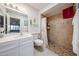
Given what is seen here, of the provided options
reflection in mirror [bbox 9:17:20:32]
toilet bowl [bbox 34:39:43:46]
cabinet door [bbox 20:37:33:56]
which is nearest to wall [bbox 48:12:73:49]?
toilet bowl [bbox 34:39:43:46]

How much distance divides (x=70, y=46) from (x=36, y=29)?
33.6 inches

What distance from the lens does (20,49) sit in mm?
1254

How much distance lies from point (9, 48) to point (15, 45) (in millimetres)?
110

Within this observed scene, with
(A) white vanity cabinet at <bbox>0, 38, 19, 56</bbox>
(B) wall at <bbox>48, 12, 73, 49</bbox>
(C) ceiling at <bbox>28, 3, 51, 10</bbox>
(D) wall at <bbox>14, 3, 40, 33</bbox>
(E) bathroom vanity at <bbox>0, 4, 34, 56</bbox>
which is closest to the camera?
(A) white vanity cabinet at <bbox>0, 38, 19, 56</bbox>

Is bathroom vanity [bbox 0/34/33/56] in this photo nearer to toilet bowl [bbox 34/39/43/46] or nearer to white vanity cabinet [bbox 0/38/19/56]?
white vanity cabinet [bbox 0/38/19/56]

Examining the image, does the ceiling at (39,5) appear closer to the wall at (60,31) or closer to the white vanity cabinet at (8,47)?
the wall at (60,31)

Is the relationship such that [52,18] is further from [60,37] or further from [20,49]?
[20,49]

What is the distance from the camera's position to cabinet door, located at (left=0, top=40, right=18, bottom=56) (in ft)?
3.29

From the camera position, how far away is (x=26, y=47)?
139 cm

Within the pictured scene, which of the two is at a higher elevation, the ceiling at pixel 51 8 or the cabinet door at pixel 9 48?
the ceiling at pixel 51 8

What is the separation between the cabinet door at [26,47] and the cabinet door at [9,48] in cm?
14

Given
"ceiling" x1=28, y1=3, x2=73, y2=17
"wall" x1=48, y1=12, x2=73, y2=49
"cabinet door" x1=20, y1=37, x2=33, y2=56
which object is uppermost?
"ceiling" x1=28, y1=3, x2=73, y2=17

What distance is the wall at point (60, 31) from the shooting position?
1.52 m

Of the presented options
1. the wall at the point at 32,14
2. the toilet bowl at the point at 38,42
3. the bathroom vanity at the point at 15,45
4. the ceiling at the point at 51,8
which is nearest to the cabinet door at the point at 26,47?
the bathroom vanity at the point at 15,45
